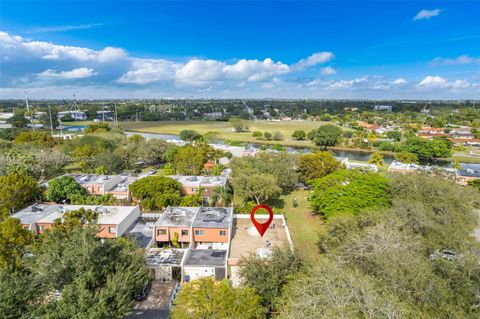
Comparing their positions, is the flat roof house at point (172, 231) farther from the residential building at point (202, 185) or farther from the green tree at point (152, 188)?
the residential building at point (202, 185)

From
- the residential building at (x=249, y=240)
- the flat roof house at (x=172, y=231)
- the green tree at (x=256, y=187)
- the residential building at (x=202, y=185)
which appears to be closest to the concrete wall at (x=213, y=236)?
the residential building at (x=249, y=240)

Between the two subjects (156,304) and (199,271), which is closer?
(156,304)

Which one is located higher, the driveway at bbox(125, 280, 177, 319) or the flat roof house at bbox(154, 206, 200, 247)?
the flat roof house at bbox(154, 206, 200, 247)

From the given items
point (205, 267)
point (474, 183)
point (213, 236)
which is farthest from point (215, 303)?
point (474, 183)

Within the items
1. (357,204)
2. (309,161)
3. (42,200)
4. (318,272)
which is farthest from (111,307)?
(309,161)

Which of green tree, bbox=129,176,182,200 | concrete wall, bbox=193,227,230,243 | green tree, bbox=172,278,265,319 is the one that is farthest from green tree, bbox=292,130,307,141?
green tree, bbox=172,278,265,319

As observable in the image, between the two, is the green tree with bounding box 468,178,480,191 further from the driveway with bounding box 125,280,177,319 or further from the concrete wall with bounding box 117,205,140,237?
the concrete wall with bounding box 117,205,140,237

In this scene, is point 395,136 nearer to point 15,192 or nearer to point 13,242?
point 15,192
